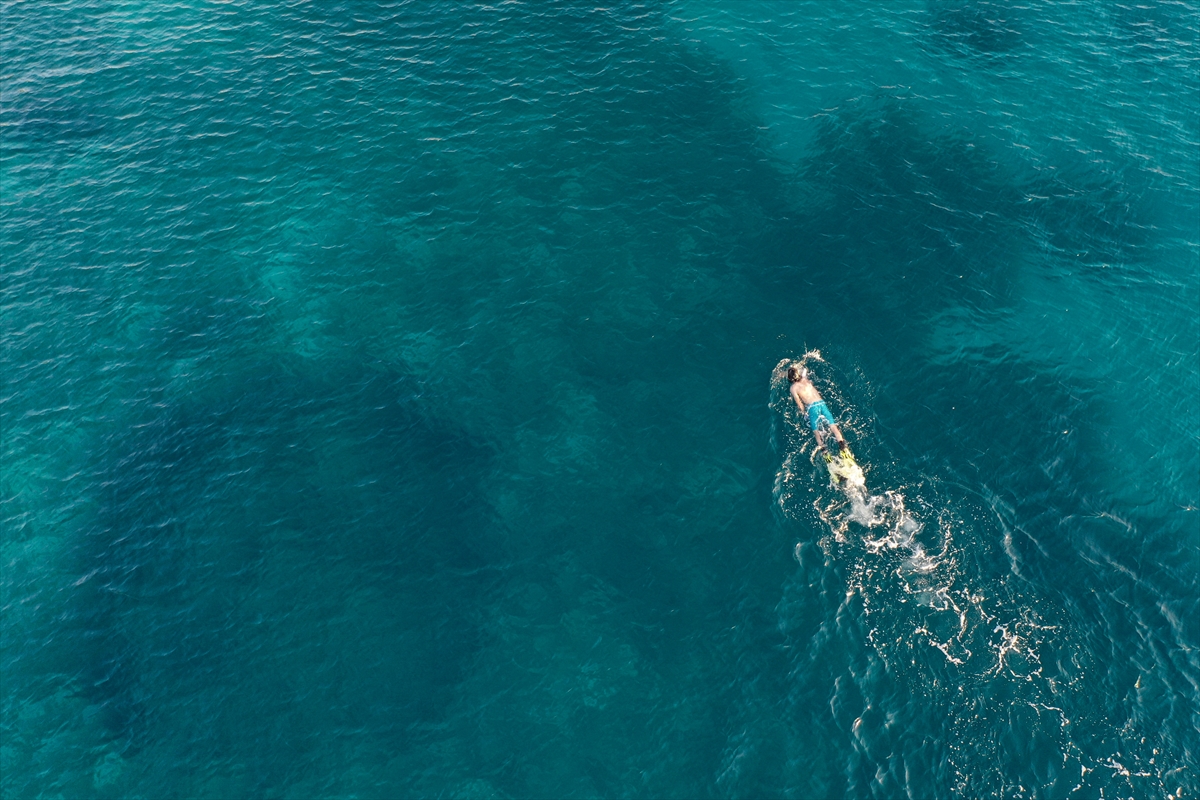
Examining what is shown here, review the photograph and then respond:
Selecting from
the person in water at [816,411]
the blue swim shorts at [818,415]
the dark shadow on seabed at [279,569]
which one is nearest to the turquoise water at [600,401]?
the dark shadow on seabed at [279,569]

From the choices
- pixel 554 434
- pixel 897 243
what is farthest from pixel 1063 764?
pixel 897 243

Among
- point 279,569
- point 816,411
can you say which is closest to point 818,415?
point 816,411

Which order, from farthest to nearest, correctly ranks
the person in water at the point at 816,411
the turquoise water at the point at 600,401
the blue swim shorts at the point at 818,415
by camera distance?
1. the blue swim shorts at the point at 818,415
2. the person in water at the point at 816,411
3. the turquoise water at the point at 600,401

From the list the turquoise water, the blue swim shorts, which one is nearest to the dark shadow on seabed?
the turquoise water

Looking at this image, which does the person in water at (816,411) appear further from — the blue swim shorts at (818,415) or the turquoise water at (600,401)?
the turquoise water at (600,401)

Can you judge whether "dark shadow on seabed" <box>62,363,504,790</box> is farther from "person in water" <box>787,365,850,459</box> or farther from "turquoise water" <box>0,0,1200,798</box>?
"person in water" <box>787,365,850,459</box>

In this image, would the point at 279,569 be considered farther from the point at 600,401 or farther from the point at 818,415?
the point at 818,415
